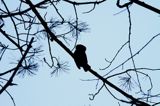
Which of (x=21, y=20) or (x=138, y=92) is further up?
(x=21, y=20)

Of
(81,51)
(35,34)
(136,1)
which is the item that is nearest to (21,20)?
(35,34)

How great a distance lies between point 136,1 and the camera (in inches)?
79.2

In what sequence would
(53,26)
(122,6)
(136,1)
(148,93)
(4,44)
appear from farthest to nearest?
(53,26), (4,44), (148,93), (122,6), (136,1)

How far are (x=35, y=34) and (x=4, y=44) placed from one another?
0.99ft

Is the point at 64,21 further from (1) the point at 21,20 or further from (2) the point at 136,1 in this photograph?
(2) the point at 136,1

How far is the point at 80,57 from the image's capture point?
9.64 ft

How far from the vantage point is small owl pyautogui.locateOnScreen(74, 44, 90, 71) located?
288cm

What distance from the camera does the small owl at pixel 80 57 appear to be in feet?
9.45

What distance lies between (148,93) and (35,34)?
1.19 meters

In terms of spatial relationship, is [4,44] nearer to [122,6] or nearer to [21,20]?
[21,20]

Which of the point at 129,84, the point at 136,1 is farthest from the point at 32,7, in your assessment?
the point at 129,84

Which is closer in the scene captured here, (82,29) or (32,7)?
(32,7)

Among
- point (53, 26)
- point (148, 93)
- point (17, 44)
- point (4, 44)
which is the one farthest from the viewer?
point (53, 26)

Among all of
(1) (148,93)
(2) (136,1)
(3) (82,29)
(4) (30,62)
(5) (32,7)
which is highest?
(3) (82,29)
